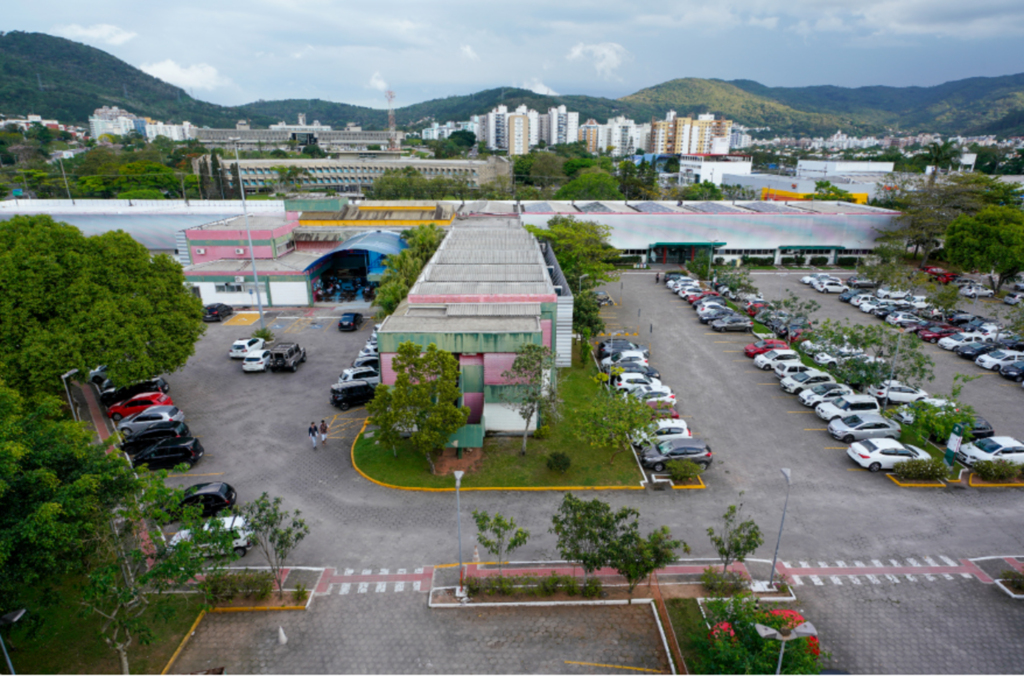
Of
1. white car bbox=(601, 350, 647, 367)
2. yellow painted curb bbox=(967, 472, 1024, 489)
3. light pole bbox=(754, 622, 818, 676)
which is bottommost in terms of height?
yellow painted curb bbox=(967, 472, 1024, 489)

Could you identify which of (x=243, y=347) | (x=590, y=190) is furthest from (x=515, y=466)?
(x=590, y=190)

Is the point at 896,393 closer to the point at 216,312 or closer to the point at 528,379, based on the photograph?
the point at 528,379

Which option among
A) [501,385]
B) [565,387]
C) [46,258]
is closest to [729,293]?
[565,387]

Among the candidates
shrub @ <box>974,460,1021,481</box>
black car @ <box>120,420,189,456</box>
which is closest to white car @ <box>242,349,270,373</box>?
black car @ <box>120,420,189,456</box>

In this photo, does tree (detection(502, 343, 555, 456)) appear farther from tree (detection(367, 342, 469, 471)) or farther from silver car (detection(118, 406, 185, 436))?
silver car (detection(118, 406, 185, 436))

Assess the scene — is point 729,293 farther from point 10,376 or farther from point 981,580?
point 10,376
